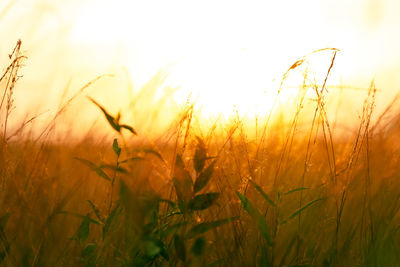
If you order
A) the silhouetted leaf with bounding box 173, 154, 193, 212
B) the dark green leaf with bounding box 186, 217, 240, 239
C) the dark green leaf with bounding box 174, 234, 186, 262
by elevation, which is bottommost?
the dark green leaf with bounding box 174, 234, 186, 262

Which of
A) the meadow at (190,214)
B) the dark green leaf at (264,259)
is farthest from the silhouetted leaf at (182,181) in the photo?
the dark green leaf at (264,259)

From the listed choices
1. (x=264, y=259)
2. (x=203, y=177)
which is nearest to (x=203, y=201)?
(x=203, y=177)

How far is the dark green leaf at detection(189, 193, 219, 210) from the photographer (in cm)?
105

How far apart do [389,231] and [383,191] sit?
415 mm

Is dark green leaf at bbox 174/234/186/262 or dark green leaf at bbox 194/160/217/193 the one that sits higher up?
dark green leaf at bbox 194/160/217/193

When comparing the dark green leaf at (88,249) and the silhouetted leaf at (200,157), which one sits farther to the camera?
the dark green leaf at (88,249)

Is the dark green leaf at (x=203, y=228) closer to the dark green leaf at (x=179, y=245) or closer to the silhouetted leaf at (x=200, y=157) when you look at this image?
→ the dark green leaf at (x=179, y=245)

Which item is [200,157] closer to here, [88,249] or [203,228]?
[203,228]

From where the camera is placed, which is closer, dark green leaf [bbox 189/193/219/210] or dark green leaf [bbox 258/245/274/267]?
dark green leaf [bbox 189/193/219/210]

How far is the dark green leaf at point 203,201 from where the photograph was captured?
1.05 m

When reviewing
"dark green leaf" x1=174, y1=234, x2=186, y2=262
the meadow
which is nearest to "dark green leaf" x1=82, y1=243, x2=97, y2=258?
the meadow

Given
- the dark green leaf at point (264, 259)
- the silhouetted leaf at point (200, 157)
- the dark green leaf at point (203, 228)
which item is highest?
the silhouetted leaf at point (200, 157)

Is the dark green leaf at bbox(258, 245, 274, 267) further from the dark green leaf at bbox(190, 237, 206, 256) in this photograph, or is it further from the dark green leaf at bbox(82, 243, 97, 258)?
the dark green leaf at bbox(82, 243, 97, 258)

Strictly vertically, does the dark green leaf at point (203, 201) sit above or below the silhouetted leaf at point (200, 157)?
below
